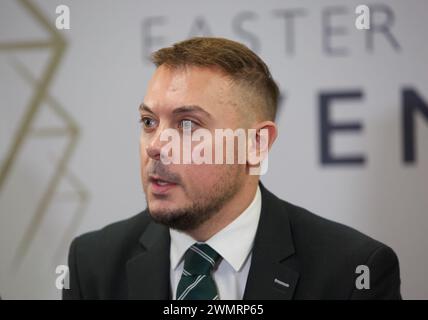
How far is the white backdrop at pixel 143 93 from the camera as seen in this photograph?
1.28 metres

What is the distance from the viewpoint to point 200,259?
114cm

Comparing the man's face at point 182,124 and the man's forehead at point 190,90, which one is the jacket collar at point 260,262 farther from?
the man's forehead at point 190,90

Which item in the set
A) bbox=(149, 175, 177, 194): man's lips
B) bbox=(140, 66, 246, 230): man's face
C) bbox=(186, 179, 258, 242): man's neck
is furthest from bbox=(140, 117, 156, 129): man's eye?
bbox=(186, 179, 258, 242): man's neck

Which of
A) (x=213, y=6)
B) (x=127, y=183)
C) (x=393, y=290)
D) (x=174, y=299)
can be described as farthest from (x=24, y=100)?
(x=393, y=290)

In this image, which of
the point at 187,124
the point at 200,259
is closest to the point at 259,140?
the point at 187,124

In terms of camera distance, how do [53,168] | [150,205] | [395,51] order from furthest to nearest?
[53,168] → [395,51] → [150,205]

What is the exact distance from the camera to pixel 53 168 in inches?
56.0

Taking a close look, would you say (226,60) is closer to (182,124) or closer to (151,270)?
(182,124)

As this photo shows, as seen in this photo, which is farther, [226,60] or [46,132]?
[46,132]

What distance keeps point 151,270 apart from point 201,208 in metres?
0.18

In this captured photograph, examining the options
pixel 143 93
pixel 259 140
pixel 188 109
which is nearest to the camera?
pixel 188 109

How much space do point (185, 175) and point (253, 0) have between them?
0.53m

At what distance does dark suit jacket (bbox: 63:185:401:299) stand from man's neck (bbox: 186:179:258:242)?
0.18ft
